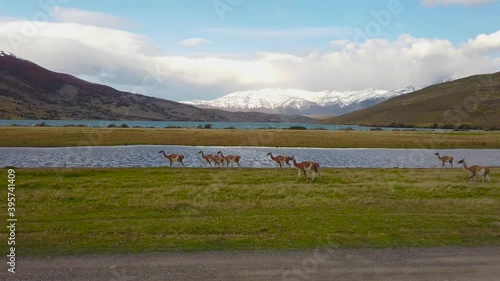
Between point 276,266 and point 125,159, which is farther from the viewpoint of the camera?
point 125,159

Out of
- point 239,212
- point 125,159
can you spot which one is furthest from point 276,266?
point 125,159

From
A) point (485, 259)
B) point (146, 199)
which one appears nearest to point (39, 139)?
point (146, 199)

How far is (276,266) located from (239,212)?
23.1ft

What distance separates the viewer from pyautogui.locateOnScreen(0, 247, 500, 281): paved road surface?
34.0 feet

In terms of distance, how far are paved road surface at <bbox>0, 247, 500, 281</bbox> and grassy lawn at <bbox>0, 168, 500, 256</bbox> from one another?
0.84 metres

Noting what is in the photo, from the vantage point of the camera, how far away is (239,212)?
18109 millimetres

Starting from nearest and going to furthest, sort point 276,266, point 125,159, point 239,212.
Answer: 1. point 276,266
2. point 239,212
3. point 125,159

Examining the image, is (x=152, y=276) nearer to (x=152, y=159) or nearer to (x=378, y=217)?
(x=378, y=217)

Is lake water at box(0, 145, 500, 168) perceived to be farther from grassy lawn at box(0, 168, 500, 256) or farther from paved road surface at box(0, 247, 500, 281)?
paved road surface at box(0, 247, 500, 281)

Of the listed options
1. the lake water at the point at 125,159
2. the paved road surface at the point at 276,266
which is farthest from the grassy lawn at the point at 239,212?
the lake water at the point at 125,159

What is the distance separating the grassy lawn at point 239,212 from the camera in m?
13.6

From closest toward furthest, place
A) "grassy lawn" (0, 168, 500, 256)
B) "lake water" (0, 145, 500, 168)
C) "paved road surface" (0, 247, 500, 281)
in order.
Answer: "paved road surface" (0, 247, 500, 281) → "grassy lawn" (0, 168, 500, 256) → "lake water" (0, 145, 500, 168)

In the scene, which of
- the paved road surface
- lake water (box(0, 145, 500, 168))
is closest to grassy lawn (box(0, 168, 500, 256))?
the paved road surface

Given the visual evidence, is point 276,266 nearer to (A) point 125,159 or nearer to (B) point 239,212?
(B) point 239,212
